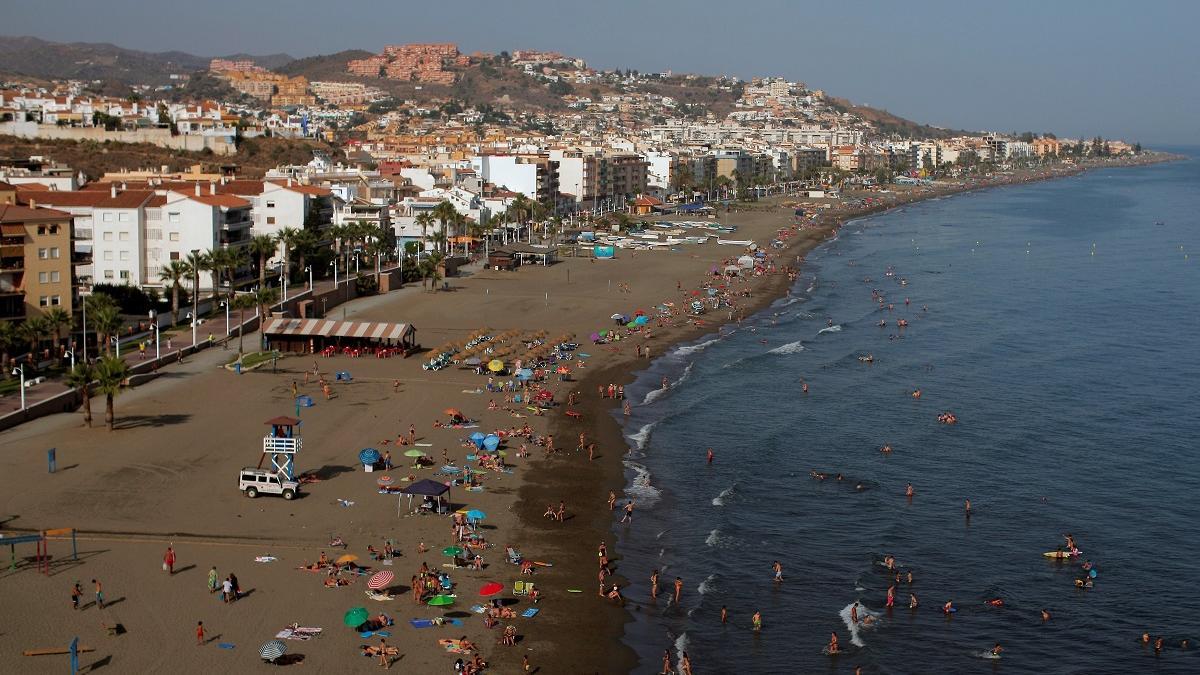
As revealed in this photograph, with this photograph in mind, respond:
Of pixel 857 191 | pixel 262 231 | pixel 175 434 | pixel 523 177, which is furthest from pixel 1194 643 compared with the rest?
pixel 857 191

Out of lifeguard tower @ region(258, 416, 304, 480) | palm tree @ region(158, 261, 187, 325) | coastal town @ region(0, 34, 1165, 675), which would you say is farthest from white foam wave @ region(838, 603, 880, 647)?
palm tree @ region(158, 261, 187, 325)

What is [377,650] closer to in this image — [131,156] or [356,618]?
[356,618]

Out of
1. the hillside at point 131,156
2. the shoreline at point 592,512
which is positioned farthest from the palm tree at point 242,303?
the hillside at point 131,156

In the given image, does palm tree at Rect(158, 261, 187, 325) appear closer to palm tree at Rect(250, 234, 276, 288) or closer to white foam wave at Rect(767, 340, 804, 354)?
palm tree at Rect(250, 234, 276, 288)

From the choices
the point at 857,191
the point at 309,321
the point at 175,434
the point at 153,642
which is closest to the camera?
the point at 153,642

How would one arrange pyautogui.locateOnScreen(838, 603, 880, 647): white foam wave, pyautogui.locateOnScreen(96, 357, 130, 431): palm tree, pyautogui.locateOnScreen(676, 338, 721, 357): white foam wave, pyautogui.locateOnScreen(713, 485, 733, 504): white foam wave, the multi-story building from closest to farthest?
1. pyautogui.locateOnScreen(838, 603, 880, 647): white foam wave
2. pyautogui.locateOnScreen(713, 485, 733, 504): white foam wave
3. pyautogui.locateOnScreen(96, 357, 130, 431): palm tree
4. the multi-story building
5. pyautogui.locateOnScreen(676, 338, 721, 357): white foam wave

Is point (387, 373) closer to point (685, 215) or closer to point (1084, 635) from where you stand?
point (1084, 635)
